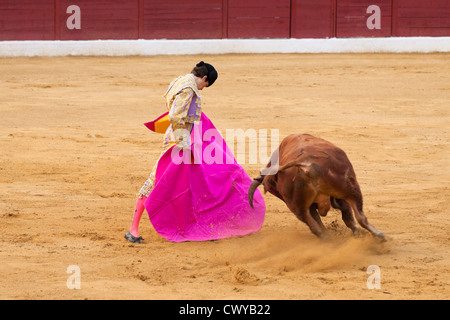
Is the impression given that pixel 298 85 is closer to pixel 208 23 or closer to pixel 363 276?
pixel 208 23

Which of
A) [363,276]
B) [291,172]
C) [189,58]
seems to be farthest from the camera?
[189,58]

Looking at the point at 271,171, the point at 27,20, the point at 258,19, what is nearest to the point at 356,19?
the point at 258,19

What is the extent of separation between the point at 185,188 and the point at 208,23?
27.8 feet

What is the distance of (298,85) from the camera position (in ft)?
32.0

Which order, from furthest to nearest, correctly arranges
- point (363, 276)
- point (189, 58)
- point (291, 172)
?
point (189, 58) < point (291, 172) < point (363, 276)

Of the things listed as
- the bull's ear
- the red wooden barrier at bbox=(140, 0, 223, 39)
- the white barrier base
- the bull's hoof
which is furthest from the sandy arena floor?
the red wooden barrier at bbox=(140, 0, 223, 39)

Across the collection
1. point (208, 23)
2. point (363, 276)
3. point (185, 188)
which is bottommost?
point (363, 276)

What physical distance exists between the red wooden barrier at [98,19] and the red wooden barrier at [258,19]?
5.17 ft

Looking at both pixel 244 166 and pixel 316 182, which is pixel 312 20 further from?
pixel 316 182

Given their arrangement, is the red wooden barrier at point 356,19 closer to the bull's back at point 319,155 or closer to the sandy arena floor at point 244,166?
the sandy arena floor at point 244,166

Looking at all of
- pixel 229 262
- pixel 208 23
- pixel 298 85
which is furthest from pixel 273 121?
pixel 208 23

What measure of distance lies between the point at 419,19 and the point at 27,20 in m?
6.38

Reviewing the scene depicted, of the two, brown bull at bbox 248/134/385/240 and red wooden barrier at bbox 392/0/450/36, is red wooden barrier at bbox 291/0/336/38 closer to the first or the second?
red wooden barrier at bbox 392/0/450/36

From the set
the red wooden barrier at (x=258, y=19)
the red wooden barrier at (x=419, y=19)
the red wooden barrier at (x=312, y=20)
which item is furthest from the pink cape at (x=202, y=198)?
the red wooden barrier at (x=419, y=19)
